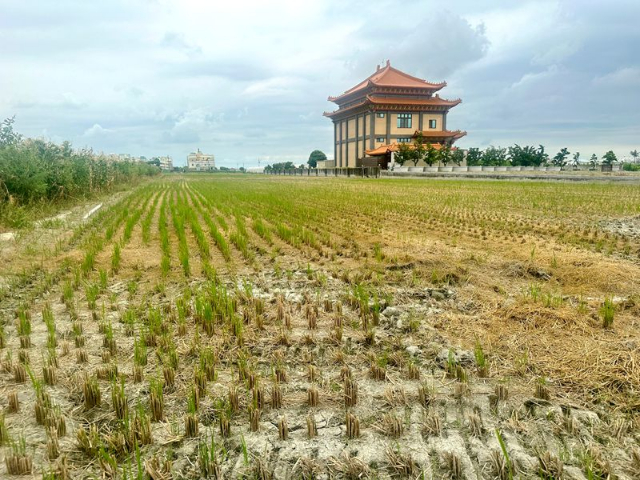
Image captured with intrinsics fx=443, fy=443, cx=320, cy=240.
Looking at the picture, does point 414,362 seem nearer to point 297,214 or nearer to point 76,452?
point 76,452

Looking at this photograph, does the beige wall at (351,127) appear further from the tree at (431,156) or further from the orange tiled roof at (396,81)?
the tree at (431,156)

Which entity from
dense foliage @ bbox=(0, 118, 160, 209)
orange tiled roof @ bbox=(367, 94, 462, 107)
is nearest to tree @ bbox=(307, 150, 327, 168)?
orange tiled roof @ bbox=(367, 94, 462, 107)

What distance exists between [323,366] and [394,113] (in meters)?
56.8

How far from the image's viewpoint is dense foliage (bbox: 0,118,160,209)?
1218 cm

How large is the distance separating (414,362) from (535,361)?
0.88 metres

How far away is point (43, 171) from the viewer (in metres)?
13.4

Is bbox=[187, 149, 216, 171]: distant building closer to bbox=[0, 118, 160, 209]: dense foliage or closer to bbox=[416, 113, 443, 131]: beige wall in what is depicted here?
bbox=[416, 113, 443, 131]: beige wall

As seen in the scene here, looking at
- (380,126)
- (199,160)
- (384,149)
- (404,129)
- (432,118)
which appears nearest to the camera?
(384,149)

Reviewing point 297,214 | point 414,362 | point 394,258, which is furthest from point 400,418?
point 297,214

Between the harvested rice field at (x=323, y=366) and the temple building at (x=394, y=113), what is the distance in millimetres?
47911

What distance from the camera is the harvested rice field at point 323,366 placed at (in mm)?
2271

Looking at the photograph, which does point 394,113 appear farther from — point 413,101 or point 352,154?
point 352,154

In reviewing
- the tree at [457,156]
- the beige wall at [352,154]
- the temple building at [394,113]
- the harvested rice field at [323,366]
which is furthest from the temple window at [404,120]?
the harvested rice field at [323,366]

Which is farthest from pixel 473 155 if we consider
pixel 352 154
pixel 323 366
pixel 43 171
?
pixel 323 366
